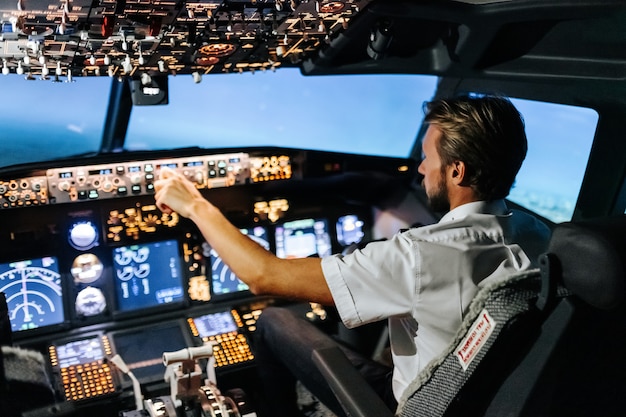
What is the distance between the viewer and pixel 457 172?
1.97 metres

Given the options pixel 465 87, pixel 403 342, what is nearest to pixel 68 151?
pixel 465 87

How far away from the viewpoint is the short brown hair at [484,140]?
76.4 inches

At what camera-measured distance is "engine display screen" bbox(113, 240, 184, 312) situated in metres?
3.34

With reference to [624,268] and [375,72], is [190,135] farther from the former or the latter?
[624,268]

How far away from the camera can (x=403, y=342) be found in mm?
2000

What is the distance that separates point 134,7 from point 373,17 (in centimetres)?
105

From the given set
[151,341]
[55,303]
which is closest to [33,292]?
[55,303]

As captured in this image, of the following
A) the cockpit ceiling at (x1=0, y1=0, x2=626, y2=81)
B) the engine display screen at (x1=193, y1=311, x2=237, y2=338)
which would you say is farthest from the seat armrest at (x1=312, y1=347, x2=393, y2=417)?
the engine display screen at (x1=193, y1=311, x2=237, y2=338)

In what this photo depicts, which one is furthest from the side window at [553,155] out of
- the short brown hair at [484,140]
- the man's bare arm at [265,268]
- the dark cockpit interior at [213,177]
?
the man's bare arm at [265,268]

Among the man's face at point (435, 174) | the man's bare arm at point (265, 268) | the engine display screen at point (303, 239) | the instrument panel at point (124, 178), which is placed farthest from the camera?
the engine display screen at point (303, 239)

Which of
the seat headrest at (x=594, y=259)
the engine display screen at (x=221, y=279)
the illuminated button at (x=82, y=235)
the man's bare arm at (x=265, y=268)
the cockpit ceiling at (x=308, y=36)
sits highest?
the cockpit ceiling at (x=308, y=36)

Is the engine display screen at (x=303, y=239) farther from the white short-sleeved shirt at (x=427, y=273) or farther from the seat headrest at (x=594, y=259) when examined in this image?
the seat headrest at (x=594, y=259)

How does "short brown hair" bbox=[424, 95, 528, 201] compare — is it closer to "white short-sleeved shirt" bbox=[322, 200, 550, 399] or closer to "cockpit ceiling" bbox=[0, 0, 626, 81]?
"white short-sleeved shirt" bbox=[322, 200, 550, 399]

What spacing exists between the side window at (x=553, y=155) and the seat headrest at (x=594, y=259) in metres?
1.53
